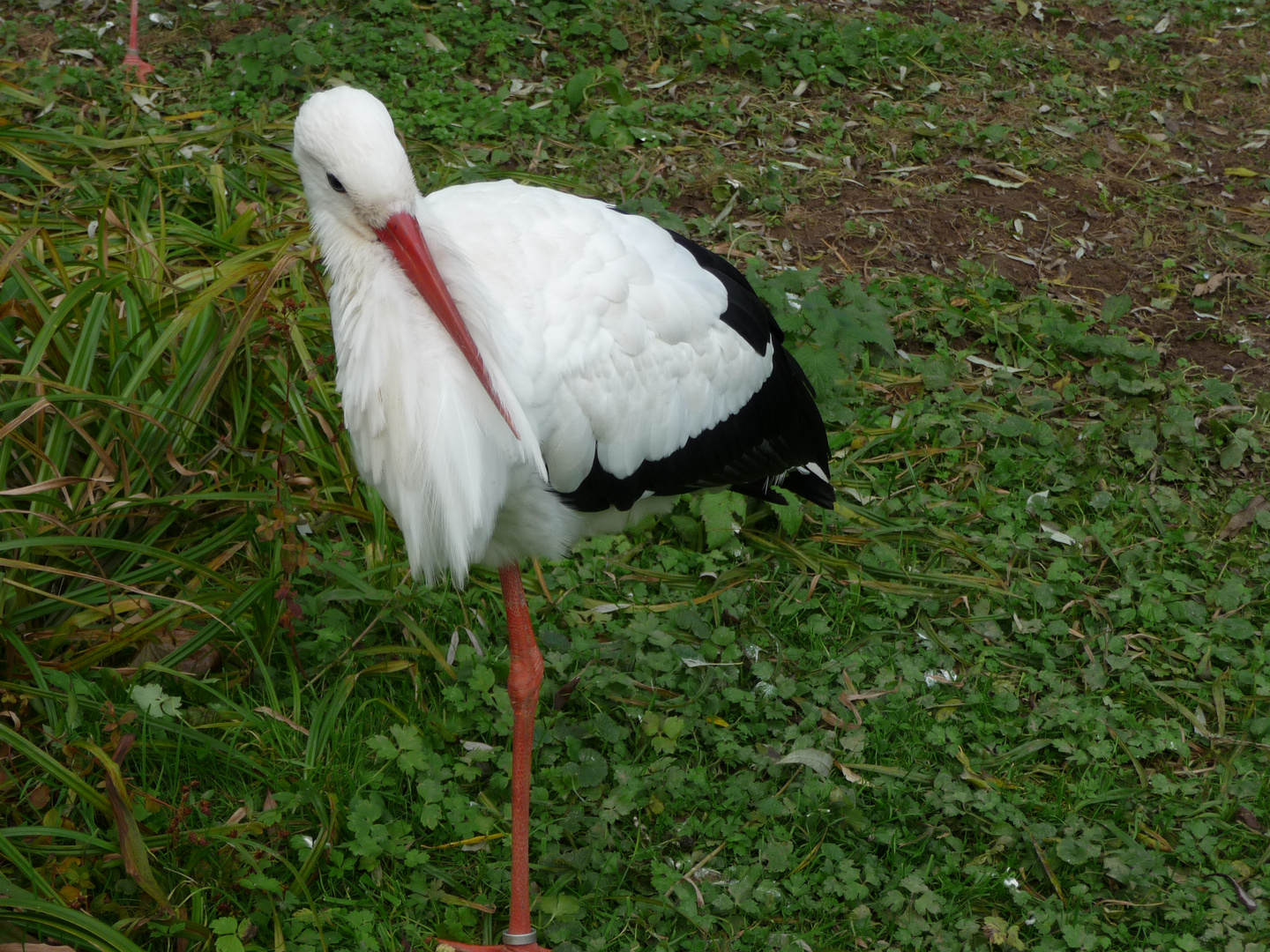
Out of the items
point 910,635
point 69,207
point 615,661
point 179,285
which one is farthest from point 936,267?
point 69,207

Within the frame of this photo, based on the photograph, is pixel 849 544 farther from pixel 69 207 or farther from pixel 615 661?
pixel 69 207

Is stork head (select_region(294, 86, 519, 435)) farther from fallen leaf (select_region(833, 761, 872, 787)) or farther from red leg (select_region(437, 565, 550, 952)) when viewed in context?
fallen leaf (select_region(833, 761, 872, 787))

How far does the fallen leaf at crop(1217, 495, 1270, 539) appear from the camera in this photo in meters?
3.43

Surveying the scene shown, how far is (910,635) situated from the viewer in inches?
125

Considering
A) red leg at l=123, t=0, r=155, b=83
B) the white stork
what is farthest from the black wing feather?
red leg at l=123, t=0, r=155, b=83

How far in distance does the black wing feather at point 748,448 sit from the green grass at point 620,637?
0.96 feet

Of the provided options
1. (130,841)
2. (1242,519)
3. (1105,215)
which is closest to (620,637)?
(130,841)

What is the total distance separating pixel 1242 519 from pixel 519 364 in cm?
249

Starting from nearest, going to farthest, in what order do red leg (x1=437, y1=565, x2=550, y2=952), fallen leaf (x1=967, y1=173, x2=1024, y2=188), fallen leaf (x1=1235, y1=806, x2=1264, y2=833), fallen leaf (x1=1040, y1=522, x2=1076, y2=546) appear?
red leg (x1=437, y1=565, x2=550, y2=952)
fallen leaf (x1=1235, y1=806, x2=1264, y2=833)
fallen leaf (x1=1040, y1=522, x2=1076, y2=546)
fallen leaf (x1=967, y1=173, x2=1024, y2=188)

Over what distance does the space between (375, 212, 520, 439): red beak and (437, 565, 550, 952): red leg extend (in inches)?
27.6

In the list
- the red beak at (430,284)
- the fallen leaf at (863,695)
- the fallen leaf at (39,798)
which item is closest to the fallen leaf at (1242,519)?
the fallen leaf at (863,695)

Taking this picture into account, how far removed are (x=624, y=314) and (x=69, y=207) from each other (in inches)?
80.8

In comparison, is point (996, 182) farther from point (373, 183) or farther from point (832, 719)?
point (373, 183)

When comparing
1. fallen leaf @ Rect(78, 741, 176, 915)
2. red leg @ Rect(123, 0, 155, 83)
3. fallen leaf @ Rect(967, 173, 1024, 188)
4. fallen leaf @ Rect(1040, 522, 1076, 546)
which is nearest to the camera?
fallen leaf @ Rect(78, 741, 176, 915)
